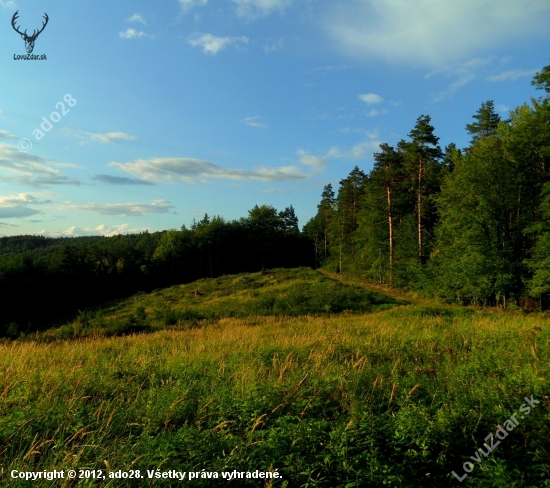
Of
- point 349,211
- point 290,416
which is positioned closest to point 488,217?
point 290,416

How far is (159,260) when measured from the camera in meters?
74.7

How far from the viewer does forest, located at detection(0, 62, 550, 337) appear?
63.5 ft

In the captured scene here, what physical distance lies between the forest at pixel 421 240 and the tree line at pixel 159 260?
0.86 ft

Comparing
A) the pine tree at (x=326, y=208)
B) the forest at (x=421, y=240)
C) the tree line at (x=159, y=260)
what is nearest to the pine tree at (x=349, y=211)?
the forest at (x=421, y=240)

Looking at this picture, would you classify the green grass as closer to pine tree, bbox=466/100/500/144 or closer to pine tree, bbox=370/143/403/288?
pine tree, bbox=370/143/403/288

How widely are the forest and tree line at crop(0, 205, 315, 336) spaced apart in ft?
0.86

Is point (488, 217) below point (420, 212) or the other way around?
below

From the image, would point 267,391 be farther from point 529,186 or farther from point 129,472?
point 529,186

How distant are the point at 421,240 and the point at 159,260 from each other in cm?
6059

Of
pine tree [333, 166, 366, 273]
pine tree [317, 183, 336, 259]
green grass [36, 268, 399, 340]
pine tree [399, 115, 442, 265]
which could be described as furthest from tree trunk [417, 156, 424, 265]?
pine tree [317, 183, 336, 259]

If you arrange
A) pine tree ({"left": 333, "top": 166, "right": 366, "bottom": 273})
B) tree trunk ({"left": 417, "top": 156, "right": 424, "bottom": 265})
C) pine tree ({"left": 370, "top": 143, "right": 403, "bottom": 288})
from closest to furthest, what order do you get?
tree trunk ({"left": 417, "top": 156, "right": 424, "bottom": 265}) < pine tree ({"left": 370, "top": 143, "right": 403, "bottom": 288}) < pine tree ({"left": 333, "top": 166, "right": 366, "bottom": 273})

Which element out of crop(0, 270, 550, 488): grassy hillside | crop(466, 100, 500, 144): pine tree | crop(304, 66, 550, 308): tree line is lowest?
crop(0, 270, 550, 488): grassy hillside

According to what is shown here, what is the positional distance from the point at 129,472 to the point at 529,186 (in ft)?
79.9

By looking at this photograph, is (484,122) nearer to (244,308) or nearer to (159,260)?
A: (244,308)
